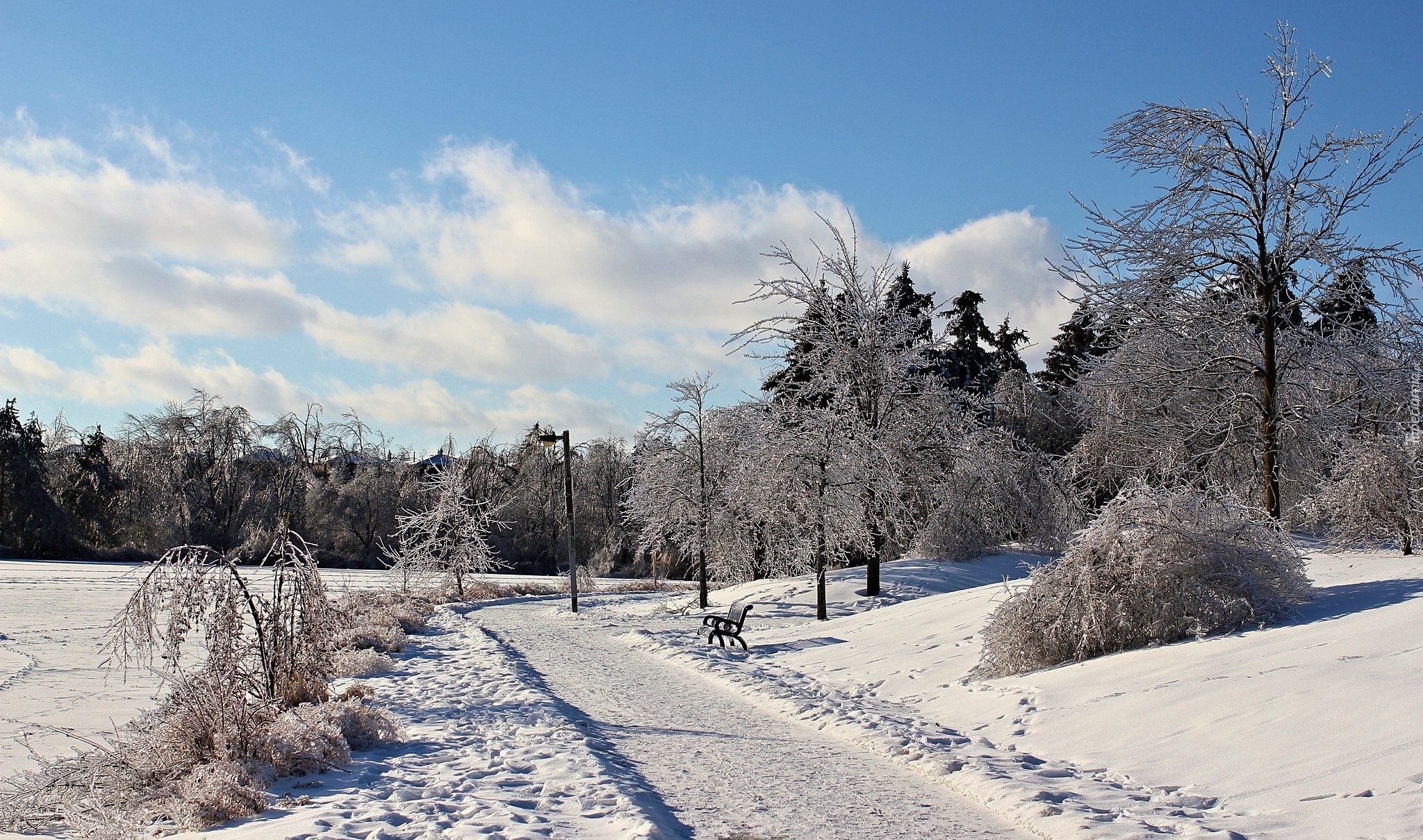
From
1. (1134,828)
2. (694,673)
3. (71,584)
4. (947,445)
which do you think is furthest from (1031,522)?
(71,584)

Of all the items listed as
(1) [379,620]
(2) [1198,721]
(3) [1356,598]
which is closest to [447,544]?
(1) [379,620]

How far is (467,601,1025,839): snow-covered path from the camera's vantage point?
5.74m

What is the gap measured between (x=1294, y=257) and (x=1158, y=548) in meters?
6.08

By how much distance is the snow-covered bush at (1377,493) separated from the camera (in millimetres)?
15250

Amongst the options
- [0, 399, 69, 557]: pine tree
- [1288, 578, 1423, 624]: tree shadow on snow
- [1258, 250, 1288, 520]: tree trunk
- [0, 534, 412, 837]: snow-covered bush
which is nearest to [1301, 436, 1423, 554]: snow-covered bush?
[1258, 250, 1288, 520]: tree trunk

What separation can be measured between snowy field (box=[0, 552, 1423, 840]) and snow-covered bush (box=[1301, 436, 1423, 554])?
3.75 meters

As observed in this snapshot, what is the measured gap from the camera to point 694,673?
503 inches

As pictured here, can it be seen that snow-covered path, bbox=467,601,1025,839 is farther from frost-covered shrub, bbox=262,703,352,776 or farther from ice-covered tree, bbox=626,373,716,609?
ice-covered tree, bbox=626,373,716,609

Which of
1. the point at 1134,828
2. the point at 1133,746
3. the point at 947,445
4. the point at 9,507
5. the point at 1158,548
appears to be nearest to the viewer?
the point at 1134,828

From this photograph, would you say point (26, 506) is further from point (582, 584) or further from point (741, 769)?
point (741, 769)

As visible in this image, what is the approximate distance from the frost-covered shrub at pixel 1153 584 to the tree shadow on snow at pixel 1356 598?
0.21 meters

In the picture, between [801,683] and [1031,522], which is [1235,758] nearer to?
[801,683]

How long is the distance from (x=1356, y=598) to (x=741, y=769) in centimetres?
687

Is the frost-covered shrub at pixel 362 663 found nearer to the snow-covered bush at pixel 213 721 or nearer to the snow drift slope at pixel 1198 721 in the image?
the snow-covered bush at pixel 213 721
